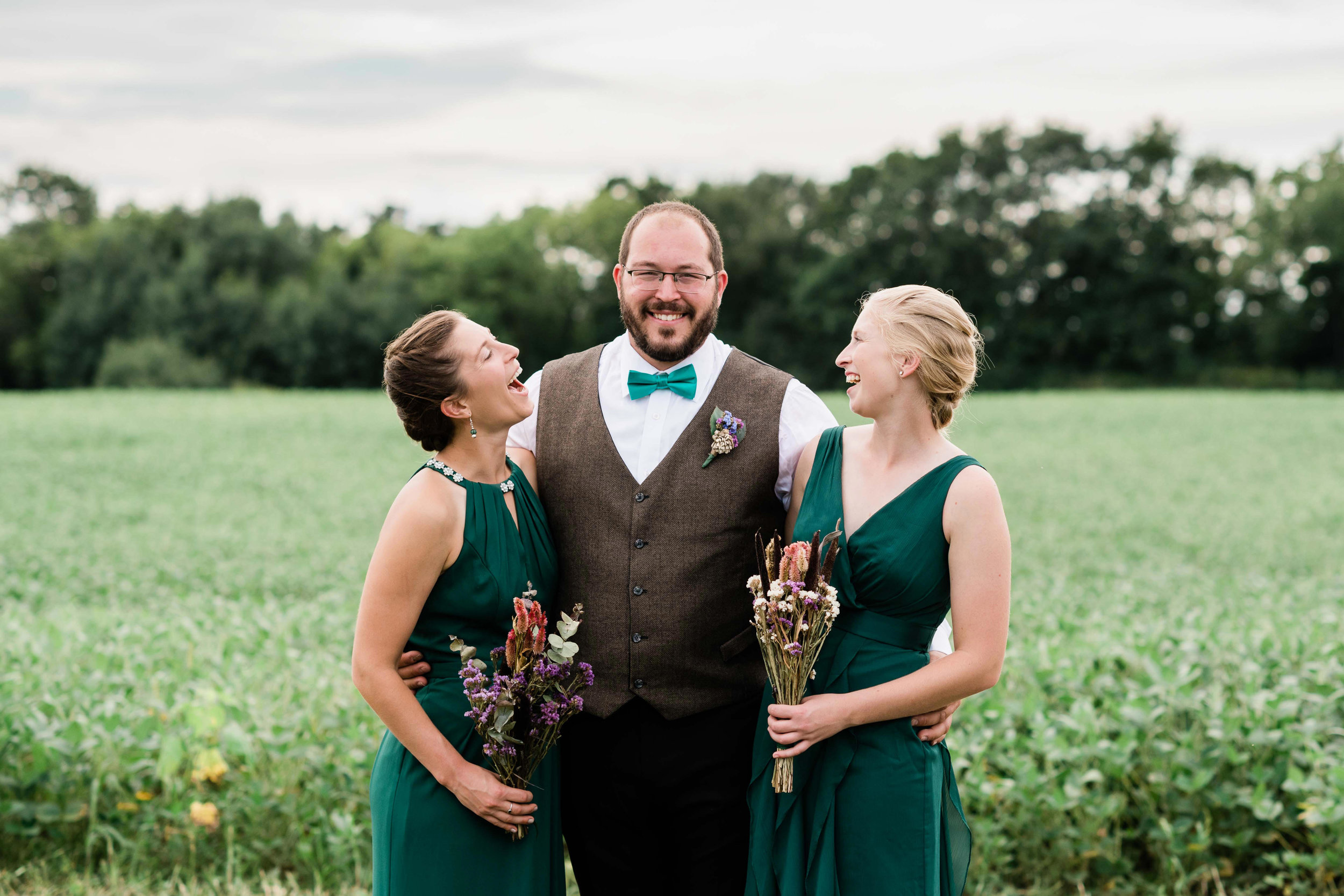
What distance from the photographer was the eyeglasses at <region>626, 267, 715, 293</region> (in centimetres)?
327

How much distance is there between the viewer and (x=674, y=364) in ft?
11.0

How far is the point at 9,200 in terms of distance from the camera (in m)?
57.9

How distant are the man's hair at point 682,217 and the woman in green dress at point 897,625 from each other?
0.55 meters

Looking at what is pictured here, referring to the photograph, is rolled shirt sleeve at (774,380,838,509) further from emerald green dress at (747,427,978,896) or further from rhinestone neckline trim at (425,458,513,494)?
rhinestone neckline trim at (425,458,513,494)

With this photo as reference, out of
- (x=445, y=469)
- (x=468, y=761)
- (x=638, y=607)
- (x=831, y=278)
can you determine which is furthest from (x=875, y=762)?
(x=831, y=278)

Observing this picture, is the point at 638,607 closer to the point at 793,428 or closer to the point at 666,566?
the point at 666,566

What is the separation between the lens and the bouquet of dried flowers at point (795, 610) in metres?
2.56

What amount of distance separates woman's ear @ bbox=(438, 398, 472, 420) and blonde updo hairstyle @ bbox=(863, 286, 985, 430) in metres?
1.13

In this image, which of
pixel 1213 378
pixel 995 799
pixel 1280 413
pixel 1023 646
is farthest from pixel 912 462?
pixel 1213 378

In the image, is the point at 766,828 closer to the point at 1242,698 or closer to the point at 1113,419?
the point at 1242,698

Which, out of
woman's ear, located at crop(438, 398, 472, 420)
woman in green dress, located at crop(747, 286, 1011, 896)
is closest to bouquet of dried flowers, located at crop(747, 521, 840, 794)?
woman in green dress, located at crop(747, 286, 1011, 896)

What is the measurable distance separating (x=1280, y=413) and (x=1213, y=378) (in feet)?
64.8

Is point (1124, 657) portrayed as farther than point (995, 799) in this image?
Yes

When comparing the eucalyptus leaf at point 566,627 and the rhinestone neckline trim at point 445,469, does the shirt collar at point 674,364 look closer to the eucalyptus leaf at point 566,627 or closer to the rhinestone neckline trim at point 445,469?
the rhinestone neckline trim at point 445,469
